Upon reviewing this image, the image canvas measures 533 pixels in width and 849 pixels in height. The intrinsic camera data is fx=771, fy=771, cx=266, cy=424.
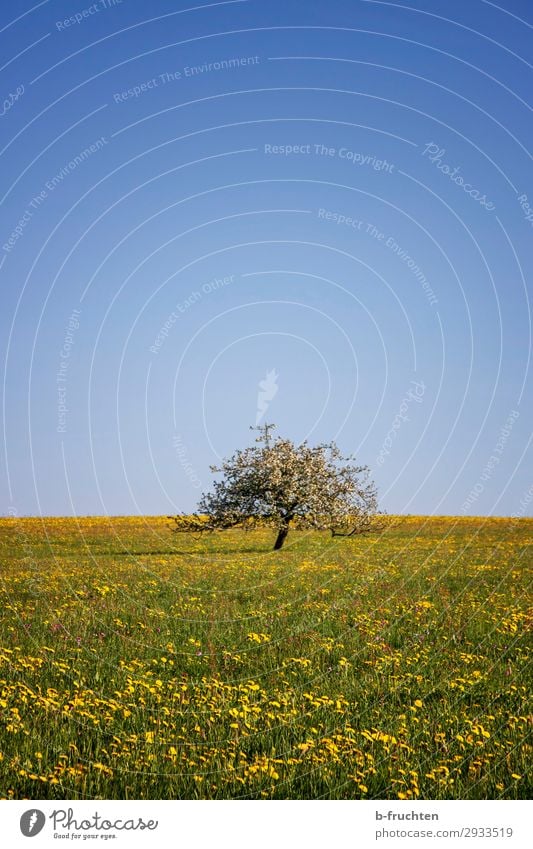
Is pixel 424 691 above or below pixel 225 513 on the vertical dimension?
below

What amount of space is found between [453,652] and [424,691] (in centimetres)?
352

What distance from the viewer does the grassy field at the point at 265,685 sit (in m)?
9.23

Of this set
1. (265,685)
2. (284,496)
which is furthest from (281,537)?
(265,685)

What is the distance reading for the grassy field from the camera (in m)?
9.23

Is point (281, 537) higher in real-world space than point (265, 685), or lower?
higher

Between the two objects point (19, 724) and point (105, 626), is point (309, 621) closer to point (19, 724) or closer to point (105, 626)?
point (105, 626)

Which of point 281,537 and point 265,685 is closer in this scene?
point 265,685

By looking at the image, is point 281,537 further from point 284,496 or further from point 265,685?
point 265,685

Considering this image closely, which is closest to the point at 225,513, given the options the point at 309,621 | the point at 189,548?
the point at 189,548

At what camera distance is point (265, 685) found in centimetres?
1345

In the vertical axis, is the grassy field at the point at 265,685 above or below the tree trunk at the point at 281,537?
below

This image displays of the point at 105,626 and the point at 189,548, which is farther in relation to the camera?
the point at 189,548

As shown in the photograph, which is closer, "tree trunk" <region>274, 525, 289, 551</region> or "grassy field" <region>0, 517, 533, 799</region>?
"grassy field" <region>0, 517, 533, 799</region>
